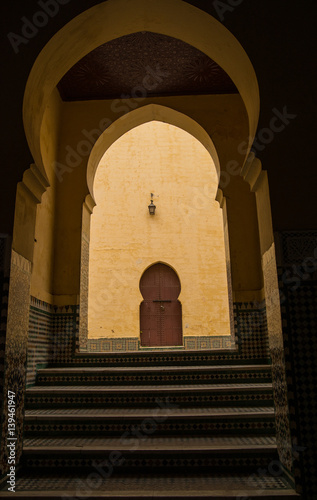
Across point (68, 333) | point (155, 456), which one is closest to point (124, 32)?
point (68, 333)

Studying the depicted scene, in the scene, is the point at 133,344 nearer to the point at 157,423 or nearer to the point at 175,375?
the point at 175,375

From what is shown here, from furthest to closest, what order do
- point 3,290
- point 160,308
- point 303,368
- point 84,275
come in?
1. point 160,308
2. point 84,275
3. point 3,290
4. point 303,368

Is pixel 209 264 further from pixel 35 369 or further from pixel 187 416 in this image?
pixel 187 416

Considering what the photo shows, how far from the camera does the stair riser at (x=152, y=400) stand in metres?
3.95

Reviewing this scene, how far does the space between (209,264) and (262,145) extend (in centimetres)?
833

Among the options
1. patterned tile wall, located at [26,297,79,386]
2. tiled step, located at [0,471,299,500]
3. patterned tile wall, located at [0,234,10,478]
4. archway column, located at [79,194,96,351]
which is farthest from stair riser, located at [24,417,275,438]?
archway column, located at [79,194,96,351]

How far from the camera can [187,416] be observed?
3568 mm

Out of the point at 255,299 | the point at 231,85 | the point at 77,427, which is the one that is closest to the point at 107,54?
the point at 231,85

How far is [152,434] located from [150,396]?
0.50 m

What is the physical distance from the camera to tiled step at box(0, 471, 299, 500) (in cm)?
259

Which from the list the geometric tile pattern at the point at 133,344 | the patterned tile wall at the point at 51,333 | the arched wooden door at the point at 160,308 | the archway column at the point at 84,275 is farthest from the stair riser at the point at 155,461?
the arched wooden door at the point at 160,308

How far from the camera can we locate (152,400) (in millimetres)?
4000

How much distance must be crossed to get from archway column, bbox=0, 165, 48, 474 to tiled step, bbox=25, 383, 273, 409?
3.05 feet

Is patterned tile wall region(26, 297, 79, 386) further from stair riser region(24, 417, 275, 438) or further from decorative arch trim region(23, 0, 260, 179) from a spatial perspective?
decorative arch trim region(23, 0, 260, 179)
